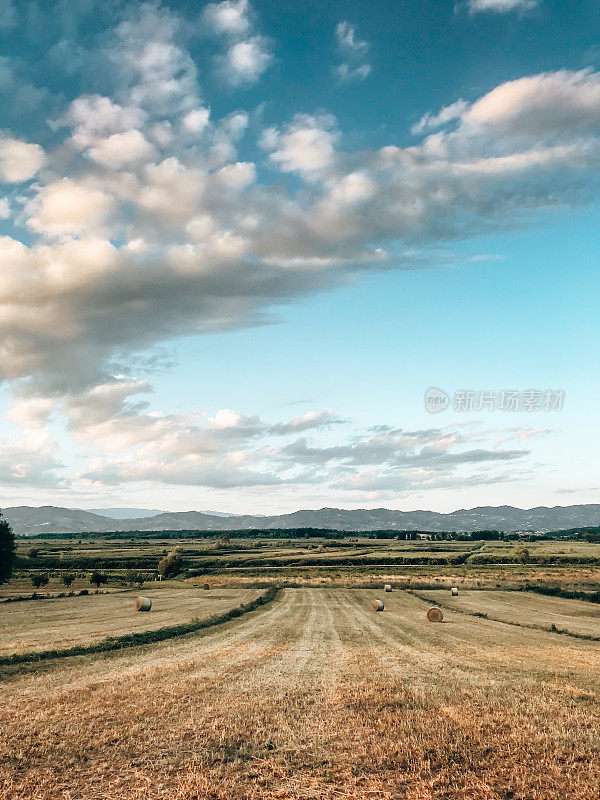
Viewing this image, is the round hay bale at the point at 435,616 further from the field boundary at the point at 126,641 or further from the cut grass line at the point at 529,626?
the field boundary at the point at 126,641

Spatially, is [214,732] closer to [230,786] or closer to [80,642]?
[230,786]

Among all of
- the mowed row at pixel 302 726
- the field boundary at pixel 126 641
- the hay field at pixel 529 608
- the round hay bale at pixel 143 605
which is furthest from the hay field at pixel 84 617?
the hay field at pixel 529 608

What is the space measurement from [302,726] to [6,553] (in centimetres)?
7203

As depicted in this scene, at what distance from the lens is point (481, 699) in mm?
18375

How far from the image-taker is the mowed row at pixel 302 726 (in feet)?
38.2

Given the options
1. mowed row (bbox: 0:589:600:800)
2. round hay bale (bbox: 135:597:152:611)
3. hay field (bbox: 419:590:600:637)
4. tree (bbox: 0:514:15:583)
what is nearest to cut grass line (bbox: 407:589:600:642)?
hay field (bbox: 419:590:600:637)

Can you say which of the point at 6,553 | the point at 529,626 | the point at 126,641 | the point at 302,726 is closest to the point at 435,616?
the point at 529,626

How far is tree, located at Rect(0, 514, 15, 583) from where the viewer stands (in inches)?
2874

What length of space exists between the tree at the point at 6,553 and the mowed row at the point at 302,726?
55.5m

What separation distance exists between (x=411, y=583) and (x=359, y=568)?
39375 mm

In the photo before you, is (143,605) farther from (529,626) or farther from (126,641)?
(529,626)

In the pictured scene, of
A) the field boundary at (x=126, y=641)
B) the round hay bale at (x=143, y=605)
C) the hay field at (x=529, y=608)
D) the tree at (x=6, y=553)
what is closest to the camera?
the field boundary at (x=126, y=641)

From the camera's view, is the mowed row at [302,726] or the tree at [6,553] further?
the tree at [6,553]

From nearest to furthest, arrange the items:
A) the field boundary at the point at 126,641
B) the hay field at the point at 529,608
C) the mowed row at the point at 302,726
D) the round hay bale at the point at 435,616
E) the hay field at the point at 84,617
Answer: the mowed row at the point at 302,726
the field boundary at the point at 126,641
the hay field at the point at 84,617
the round hay bale at the point at 435,616
the hay field at the point at 529,608
